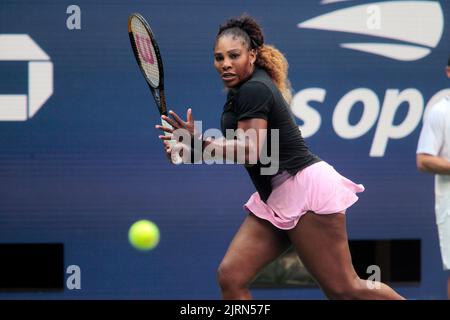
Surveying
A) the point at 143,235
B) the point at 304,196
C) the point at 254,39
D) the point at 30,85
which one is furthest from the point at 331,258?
the point at 30,85

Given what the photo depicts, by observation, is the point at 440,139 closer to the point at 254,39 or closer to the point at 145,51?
the point at 254,39

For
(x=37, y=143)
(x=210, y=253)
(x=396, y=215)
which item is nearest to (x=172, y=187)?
(x=210, y=253)

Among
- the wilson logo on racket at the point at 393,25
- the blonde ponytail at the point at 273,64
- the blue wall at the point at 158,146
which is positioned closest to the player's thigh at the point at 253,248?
the blonde ponytail at the point at 273,64

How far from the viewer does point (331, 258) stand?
4.57m

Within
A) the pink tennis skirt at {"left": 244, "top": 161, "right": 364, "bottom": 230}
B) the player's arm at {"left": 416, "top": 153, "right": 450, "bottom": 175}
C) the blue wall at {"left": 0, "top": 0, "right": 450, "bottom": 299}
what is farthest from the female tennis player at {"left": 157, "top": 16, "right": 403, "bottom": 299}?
the blue wall at {"left": 0, "top": 0, "right": 450, "bottom": 299}

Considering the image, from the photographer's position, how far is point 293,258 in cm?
687

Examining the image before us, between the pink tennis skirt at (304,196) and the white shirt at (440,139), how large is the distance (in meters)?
1.41

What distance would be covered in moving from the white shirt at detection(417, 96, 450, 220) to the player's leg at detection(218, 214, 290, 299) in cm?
161

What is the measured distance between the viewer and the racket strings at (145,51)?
4938 mm

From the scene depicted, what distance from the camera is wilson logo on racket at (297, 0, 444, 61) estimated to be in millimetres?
6637

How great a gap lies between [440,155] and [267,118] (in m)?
1.85

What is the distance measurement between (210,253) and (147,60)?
204cm

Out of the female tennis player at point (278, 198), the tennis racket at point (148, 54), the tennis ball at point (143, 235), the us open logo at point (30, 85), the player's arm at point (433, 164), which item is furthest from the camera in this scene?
the tennis ball at point (143, 235)

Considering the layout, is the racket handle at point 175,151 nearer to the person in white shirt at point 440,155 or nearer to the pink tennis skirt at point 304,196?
the pink tennis skirt at point 304,196
